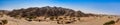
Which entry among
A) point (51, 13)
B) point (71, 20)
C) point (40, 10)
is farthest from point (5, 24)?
point (40, 10)

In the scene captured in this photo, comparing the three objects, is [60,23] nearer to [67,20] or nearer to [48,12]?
[67,20]

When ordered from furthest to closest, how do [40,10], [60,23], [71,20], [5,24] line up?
[40,10]
[71,20]
[60,23]
[5,24]

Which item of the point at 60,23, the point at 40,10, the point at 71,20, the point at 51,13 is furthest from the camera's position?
the point at 40,10

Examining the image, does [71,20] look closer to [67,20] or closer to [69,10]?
[67,20]

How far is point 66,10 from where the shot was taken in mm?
125562

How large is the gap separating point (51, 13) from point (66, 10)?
9.01 meters

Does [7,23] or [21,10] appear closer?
[7,23]

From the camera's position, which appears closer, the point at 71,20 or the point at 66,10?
the point at 71,20

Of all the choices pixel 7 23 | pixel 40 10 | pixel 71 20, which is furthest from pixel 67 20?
pixel 40 10

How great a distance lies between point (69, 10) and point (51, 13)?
401 inches

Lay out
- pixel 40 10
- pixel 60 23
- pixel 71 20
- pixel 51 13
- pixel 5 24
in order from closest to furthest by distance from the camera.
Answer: pixel 5 24
pixel 60 23
pixel 71 20
pixel 51 13
pixel 40 10

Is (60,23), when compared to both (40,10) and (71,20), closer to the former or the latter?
(71,20)

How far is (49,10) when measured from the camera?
127 m

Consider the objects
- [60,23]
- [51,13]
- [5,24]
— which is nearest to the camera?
[5,24]
